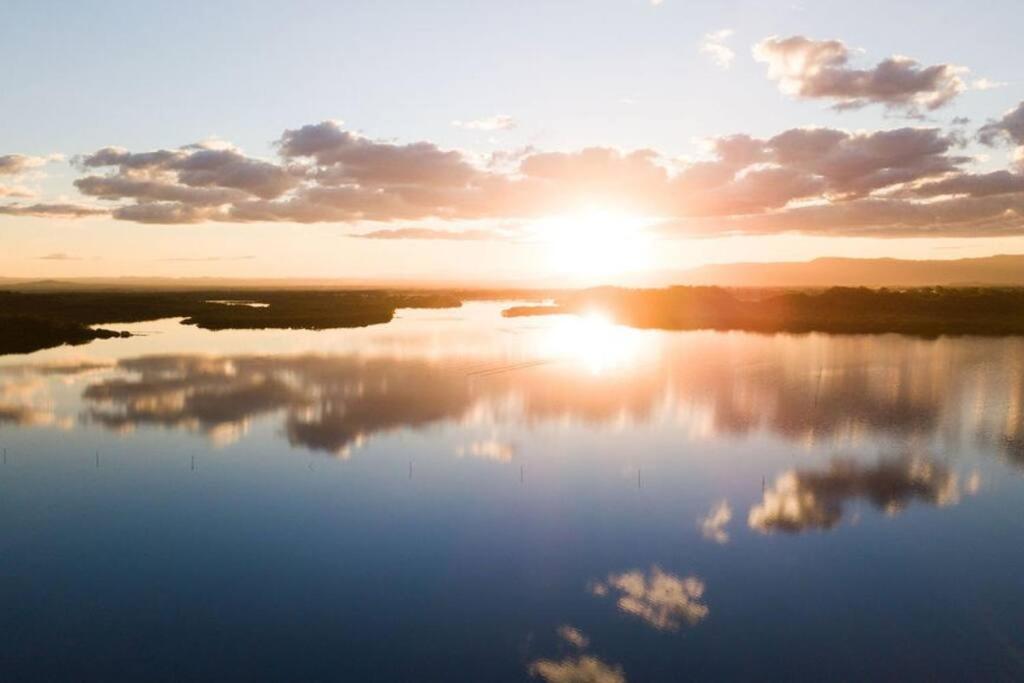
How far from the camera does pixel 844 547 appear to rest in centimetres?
2592

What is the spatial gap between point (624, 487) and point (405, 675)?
17.2m

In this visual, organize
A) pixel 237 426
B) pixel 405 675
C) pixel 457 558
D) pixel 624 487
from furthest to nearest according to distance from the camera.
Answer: pixel 237 426, pixel 624 487, pixel 457 558, pixel 405 675

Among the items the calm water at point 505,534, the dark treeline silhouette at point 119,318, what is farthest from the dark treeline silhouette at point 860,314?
the calm water at point 505,534

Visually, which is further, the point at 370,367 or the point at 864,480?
the point at 370,367

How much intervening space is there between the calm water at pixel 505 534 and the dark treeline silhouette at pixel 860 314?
7521 cm

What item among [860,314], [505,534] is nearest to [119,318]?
[505,534]

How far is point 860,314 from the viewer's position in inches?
5891

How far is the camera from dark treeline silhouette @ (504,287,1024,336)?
128750 mm

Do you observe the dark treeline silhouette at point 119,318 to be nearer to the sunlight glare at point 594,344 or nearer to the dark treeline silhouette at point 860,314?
the sunlight glare at point 594,344

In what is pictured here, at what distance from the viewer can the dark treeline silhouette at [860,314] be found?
12875cm

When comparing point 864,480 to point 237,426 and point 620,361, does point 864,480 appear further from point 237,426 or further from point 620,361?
point 620,361

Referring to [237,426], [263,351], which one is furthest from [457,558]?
[263,351]

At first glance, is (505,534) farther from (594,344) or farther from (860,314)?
(860,314)

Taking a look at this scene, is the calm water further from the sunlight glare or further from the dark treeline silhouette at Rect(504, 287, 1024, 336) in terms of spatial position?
the dark treeline silhouette at Rect(504, 287, 1024, 336)
